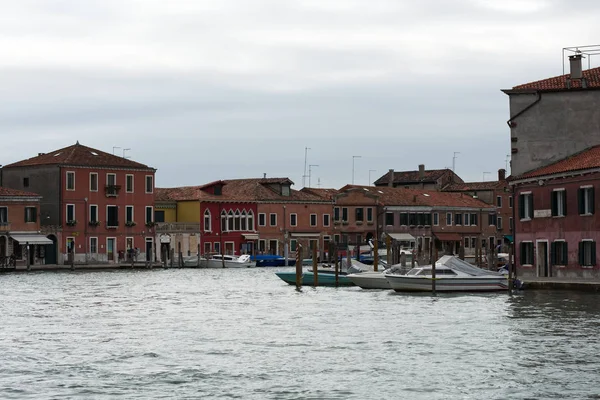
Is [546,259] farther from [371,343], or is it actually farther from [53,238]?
[53,238]

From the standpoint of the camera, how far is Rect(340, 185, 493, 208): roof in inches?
3991

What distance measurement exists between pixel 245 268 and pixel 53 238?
44.2 feet

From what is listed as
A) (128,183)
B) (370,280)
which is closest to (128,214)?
(128,183)

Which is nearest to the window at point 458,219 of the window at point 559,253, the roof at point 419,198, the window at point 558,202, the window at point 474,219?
the roof at point 419,198

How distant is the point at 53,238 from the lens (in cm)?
8056

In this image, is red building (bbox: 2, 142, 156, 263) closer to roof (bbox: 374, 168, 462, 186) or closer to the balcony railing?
the balcony railing

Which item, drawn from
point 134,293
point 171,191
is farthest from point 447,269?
point 171,191

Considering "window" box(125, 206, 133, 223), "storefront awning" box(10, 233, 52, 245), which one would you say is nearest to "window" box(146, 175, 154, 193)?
"window" box(125, 206, 133, 223)

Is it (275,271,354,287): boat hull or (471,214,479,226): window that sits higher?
(471,214,479,226): window

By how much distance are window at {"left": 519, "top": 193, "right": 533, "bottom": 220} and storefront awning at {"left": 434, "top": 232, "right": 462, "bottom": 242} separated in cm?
5448

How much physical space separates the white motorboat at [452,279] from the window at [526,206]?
3.57 meters

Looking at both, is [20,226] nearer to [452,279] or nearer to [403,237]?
[403,237]

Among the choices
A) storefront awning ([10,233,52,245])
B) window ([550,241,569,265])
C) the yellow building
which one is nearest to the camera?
window ([550,241,569,265])

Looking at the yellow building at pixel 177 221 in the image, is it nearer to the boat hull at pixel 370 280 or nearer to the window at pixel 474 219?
the window at pixel 474 219
